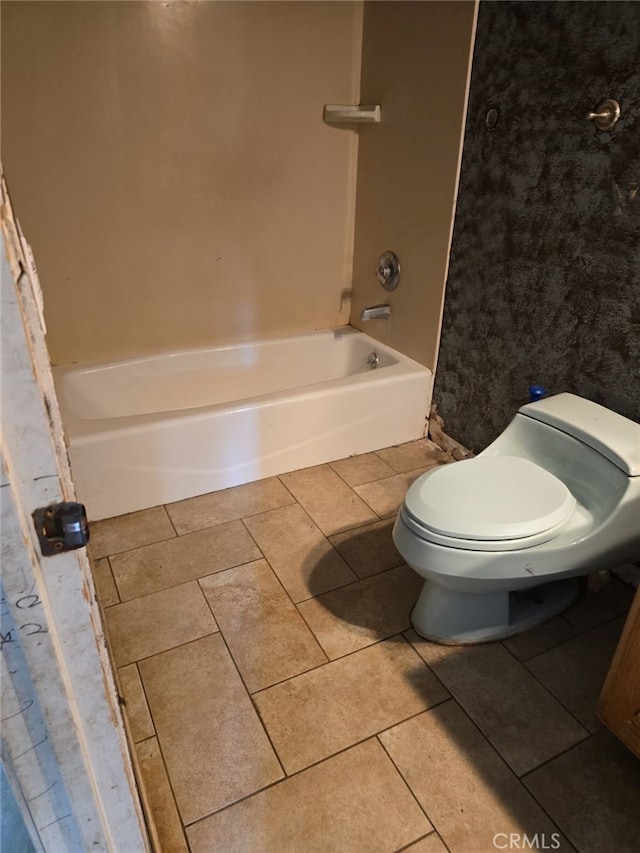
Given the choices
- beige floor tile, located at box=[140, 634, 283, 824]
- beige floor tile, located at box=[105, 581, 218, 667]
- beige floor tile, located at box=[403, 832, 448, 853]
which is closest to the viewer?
beige floor tile, located at box=[403, 832, 448, 853]

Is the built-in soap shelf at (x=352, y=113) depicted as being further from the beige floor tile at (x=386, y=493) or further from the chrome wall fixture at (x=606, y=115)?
the beige floor tile at (x=386, y=493)

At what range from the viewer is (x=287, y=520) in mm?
2072

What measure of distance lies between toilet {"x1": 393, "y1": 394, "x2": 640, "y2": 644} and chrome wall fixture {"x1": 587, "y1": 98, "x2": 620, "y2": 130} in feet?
2.53

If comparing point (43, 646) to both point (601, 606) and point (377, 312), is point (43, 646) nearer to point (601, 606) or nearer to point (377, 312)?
point (601, 606)

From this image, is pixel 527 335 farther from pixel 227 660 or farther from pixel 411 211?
pixel 227 660

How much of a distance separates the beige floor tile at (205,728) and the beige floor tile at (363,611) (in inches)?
10.9

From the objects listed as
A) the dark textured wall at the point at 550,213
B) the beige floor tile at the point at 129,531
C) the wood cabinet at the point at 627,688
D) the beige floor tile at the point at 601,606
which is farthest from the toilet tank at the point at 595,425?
the beige floor tile at the point at 129,531

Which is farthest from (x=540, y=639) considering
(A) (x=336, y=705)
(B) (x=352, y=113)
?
(B) (x=352, y=113)

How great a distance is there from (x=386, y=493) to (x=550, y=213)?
113cm

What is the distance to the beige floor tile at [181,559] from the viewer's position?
179cm

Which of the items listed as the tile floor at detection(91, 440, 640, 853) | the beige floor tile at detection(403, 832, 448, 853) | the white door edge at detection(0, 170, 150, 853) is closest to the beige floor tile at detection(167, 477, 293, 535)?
the tile floor at detection(91, 440, 640, 853)

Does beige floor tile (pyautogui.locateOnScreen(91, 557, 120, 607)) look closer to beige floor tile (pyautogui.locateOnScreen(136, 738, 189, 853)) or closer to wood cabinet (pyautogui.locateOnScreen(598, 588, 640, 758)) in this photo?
beige floor tile (pyautogui.locateOnScreen(136, 738, 189, 853))

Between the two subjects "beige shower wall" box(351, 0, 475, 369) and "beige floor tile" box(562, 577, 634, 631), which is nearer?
"beige floor tile" box(562, 577, 634, 631)

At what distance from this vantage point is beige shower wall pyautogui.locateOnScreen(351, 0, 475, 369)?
2078 millimetres
